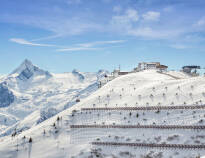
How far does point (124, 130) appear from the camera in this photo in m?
63.8

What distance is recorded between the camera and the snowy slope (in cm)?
5838

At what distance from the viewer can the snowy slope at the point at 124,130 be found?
58.4 m

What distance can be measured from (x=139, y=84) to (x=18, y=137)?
3728 centimetres

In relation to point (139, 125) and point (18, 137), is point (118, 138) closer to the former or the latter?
point (139, 125)

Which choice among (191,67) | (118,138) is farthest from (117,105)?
(191,67)

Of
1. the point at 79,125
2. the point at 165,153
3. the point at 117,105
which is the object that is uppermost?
the point at 117,105

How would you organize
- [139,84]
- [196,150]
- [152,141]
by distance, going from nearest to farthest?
[196,150], [152,141], [139,84]

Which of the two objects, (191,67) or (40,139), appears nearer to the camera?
(40,139)

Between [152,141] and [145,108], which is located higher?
[145,108]

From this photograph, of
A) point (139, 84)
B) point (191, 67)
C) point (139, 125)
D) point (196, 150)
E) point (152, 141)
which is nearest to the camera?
point (196, 150)

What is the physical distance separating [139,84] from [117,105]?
16238 millimetres

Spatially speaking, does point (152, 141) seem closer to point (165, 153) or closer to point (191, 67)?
point (165, 153)

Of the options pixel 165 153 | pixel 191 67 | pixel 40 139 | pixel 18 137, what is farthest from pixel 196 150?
pixel 191 67

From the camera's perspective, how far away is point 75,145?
61.8 metres
